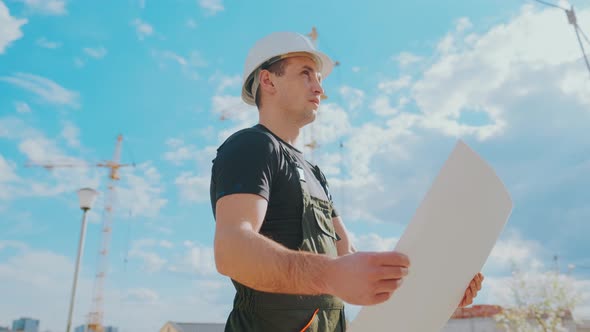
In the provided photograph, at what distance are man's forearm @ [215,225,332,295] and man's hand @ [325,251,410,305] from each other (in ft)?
0.16

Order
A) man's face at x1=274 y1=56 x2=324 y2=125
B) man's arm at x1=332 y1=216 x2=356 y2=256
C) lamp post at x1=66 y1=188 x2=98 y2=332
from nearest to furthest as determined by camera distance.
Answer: man's face at x1=274 y1=56 x2=324 y2=125 < man's arm at x1=332 y1=216 x2=356 y2=256 < lamp post at x1=66 y1=188 x2=98 y2=332

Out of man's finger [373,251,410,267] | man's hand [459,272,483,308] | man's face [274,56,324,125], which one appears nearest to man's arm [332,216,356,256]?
man's face [274,56,324,125]

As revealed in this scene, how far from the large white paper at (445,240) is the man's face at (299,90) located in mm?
1120

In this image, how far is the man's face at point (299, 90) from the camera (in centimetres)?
274

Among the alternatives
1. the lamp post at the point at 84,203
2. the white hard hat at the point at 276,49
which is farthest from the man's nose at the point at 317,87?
the lamp post at the point at 84,203

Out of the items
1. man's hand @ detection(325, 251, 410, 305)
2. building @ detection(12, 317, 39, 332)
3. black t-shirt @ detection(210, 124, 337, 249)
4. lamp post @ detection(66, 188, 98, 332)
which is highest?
building @ detection(12, 317, 39, 332)

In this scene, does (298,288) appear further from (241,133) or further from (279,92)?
(279,92)

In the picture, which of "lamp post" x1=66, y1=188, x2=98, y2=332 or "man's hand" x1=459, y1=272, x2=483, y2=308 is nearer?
"man's hand" x1=459, y1=272, x2=483, y2=308

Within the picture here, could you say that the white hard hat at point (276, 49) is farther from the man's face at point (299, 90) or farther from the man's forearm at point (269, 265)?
the man's forearm at point (269, 265)

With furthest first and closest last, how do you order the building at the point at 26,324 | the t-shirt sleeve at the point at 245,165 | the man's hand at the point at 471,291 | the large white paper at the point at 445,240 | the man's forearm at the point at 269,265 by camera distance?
1. the building at the point at 26,324
2. the man's hand at the point at 471,291
3. the t-shirt sleeve at the point at 245,165
4. the large white paper at the point at 445,240
5. the man's forearm at the point at 269,265

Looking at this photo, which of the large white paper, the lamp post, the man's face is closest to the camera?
the large white paper

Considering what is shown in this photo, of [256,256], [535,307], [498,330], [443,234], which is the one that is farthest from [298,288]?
[498,330]

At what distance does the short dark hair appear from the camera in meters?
2.85

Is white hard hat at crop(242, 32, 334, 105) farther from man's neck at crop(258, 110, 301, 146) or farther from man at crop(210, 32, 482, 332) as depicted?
man's neck at crop(258, 110, 301, 146)
